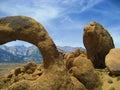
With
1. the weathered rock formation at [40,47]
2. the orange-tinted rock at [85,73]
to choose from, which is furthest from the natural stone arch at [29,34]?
the orange-tinted rock at [85,73]

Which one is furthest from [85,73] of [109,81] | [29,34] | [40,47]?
[29,34]

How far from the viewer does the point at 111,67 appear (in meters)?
26.5

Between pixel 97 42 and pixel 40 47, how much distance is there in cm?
1635

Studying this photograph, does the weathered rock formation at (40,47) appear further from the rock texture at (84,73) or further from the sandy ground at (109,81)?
the sandy ground at (109,81)

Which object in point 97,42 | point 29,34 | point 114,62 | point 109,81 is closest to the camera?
point 29,34

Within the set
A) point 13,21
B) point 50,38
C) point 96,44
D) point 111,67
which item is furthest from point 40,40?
point 96,44

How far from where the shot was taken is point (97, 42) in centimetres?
3070

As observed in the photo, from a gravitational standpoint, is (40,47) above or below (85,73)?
above

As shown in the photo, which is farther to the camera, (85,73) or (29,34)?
(85,73)

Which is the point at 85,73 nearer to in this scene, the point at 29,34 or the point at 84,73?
the point at 84,73

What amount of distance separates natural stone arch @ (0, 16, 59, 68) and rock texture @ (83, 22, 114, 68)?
608 inches

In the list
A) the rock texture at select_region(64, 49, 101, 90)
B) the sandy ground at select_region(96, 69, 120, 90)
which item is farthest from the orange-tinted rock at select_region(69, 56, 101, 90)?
the sandy ground at select_region(96, 69, 120, 90)

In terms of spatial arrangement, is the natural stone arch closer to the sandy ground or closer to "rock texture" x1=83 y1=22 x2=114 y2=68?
the sandy ground

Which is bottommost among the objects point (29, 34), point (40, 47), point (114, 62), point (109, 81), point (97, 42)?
point (109, 81)
